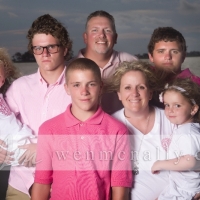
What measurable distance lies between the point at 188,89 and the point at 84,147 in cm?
47

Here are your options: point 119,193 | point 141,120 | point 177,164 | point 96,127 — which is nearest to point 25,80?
point 96,127

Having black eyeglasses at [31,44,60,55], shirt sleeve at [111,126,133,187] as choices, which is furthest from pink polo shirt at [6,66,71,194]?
shirt sleeve at [111,126,133,187]

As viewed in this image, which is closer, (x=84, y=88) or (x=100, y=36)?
(x=84, y=88)

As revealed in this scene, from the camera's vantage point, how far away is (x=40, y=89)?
161 cm

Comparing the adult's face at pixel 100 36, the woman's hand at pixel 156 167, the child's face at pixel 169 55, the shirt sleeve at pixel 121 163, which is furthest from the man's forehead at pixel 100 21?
the woman's hand at pixel 156 167

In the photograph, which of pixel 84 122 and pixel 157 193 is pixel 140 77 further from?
pixel 157 193

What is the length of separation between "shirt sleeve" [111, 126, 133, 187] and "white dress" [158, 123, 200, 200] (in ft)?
0.56

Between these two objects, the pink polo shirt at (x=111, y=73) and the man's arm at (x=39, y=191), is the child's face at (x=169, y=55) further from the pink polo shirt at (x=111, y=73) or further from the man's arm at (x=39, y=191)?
the man's arm at (x=39, y=191)

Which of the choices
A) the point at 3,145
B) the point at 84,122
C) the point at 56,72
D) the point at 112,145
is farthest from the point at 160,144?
the point at 3,145

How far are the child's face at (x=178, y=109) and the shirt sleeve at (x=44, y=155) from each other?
48 centimetres

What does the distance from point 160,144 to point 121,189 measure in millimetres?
249

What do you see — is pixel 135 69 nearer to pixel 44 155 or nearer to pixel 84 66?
pixel 84 66

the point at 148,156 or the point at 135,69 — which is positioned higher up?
the point at 135,69

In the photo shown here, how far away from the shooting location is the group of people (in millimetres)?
1402
